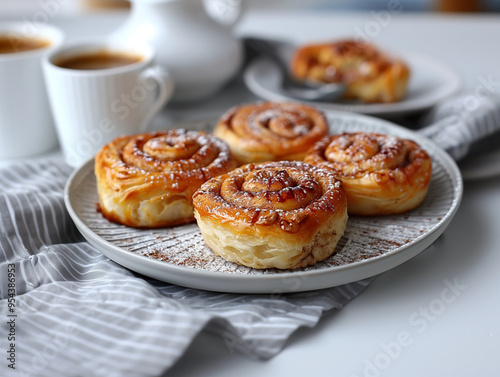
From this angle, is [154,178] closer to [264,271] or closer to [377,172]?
[264,271]

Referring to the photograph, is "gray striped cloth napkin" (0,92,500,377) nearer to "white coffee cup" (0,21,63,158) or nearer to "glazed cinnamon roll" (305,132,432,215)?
"glazed cinnamon roll" (305,132,432,215)

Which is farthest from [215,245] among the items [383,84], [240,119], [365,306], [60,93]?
[383,84]

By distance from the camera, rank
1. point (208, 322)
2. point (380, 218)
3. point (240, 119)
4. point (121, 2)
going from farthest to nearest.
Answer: point (121, 2) → point (240, 119) → point (380, 218) → point (208, 322)

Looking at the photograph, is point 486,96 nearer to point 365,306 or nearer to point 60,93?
point 365,306

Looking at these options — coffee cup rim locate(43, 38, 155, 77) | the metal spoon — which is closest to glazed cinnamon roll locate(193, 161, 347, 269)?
coffee cup rim locate(43, 38, 155, 77)

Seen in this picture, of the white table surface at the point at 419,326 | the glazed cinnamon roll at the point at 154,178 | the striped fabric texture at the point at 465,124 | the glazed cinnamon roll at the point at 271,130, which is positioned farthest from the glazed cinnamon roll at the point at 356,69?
the glazed cinnamon roll at the point at 154,178
